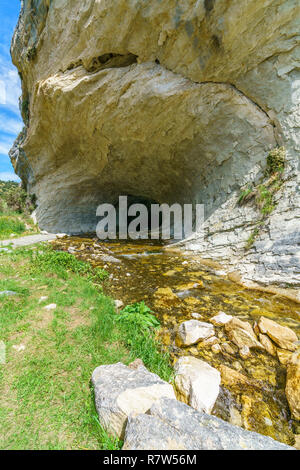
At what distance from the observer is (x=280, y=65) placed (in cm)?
509

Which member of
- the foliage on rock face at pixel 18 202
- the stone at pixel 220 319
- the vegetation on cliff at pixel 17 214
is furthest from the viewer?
the foliage on rock face at pixel 18 202

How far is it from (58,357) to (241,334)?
2322mm

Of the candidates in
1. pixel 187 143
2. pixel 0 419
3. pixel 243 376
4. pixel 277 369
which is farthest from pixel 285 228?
pixel 187 143

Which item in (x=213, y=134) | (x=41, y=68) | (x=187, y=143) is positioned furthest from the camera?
(x=41, y=68)

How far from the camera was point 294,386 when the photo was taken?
1.71 metres

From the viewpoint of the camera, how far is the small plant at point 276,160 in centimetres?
520

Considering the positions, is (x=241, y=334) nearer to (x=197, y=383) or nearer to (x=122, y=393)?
(x=197, y=383)

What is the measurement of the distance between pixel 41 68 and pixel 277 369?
46.8ft

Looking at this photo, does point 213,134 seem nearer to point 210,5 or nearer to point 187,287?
point 210,5

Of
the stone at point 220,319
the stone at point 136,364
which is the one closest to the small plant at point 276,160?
the stone at point 220,319

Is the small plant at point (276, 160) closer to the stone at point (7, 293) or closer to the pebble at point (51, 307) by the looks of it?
the pebble at point (51, 307)

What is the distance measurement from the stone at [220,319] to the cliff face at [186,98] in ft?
5.74

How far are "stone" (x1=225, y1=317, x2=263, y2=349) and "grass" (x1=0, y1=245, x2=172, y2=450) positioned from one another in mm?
1032

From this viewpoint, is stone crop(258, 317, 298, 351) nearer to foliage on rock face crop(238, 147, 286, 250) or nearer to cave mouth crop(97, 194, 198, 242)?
foliage on rock face crop(238, 147, 286, 250)
